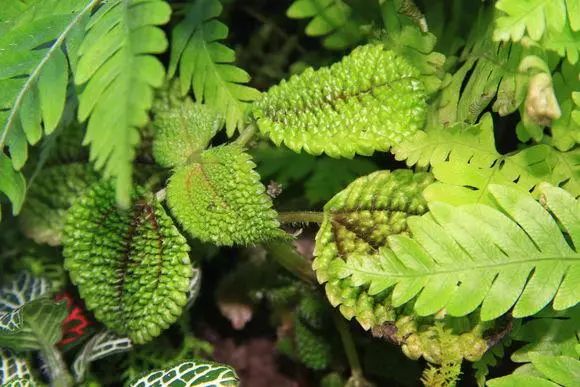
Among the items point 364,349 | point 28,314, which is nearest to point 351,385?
point 364,349

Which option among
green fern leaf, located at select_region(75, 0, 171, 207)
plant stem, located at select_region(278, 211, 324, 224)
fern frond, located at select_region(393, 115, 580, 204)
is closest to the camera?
green fern leaf, located at select_region(75, 0, 171, 207)

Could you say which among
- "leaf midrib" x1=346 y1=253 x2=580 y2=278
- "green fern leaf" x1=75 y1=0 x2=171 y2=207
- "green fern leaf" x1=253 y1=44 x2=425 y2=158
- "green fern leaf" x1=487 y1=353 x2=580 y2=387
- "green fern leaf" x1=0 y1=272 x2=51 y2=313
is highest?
"green fern leaf" x1=75 y1=0 x2=171 y2=207

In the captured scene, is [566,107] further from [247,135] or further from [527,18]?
[247,135]

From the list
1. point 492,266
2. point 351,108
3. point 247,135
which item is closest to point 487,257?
point 492,266

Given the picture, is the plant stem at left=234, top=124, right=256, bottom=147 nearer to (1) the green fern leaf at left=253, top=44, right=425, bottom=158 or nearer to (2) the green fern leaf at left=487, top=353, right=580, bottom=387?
(1) the green fern leaf at left=253, top=44, right=425, bottom=158

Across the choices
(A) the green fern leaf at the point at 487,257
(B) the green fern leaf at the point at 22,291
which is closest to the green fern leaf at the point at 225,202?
(A) the green fern leaf at the point at 487,257

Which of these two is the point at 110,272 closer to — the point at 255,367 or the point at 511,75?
the point at 255,367

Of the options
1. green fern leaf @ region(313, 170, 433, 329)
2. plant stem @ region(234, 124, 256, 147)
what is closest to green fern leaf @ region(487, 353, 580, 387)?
green fern leaf @ region(313, 170, 433, 329)
